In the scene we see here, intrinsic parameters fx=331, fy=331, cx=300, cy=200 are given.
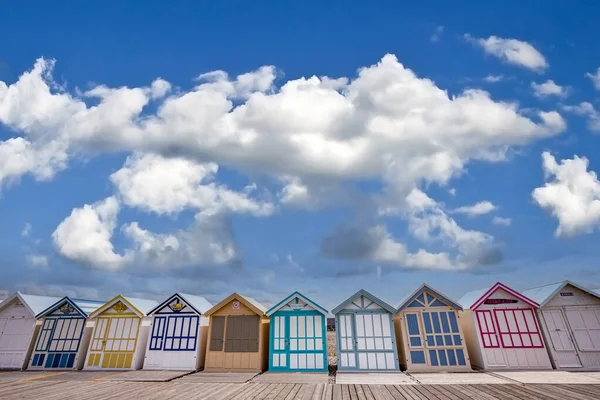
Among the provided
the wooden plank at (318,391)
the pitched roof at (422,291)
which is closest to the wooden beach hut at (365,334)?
the pitched roof at (422,291)

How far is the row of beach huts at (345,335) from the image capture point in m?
17.4

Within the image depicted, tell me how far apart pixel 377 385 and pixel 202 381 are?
306 inches

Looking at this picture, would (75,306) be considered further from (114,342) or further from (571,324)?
(571,324)

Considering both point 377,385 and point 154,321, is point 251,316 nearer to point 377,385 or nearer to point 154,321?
point 154,321

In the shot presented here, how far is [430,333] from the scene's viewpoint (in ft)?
58.6

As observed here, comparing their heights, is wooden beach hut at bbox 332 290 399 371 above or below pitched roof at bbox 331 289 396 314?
below

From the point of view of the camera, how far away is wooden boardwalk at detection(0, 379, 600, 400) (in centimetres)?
1119

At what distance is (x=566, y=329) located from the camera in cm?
1748

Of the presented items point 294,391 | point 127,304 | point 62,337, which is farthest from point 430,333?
point 62,337

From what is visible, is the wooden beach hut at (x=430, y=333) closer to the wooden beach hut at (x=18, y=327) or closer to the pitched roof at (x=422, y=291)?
the pitched roof at (x=422, y=291)

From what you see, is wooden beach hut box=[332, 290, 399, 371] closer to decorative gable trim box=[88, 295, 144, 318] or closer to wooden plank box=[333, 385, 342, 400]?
wooden plank box=[333, 385, 342, 400]

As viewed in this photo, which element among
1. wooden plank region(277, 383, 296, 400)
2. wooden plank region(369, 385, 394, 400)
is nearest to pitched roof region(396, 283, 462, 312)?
wooden plank region(369, 385, 394, 400)

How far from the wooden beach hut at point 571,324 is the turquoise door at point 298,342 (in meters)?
11.9

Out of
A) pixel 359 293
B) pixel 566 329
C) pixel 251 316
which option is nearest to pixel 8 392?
pixel 251 316
